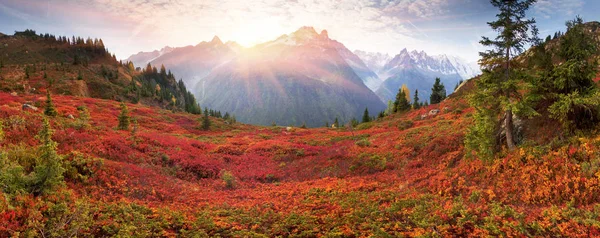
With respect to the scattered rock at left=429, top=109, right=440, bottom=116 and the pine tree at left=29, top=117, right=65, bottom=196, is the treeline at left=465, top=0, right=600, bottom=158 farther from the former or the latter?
the scattered rock at left=429, top=109, right=440, bottom=116

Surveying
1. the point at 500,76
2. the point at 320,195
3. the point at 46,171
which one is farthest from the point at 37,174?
the point at 500,76

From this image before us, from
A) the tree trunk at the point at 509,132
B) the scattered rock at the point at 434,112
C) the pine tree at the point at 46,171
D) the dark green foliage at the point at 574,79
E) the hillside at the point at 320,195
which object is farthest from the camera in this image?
the scattered rock at the point at 434,112

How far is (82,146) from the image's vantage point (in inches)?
689

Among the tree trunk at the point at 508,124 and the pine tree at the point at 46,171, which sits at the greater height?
the tree trunk at the point at 508,124

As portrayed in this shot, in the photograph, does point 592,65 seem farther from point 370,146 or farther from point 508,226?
point 370,146

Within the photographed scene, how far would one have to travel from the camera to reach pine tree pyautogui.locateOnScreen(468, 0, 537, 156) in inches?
574

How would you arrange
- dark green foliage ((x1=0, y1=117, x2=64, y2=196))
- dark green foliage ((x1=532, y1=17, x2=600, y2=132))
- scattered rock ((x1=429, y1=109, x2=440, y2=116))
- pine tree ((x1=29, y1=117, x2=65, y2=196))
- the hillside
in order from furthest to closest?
1. scattered rock ((x1=429, y1=109, x2=440, y2=116))
2. dark green foliage ((x1=532, y1=17, x2=600, y2=132))
3. pine tree ((x1=29, y1=117, x2=65, y2=196))
4. dark green foliage ((x1=0, y1=117, x2=64, y2=196))
5. the hillside

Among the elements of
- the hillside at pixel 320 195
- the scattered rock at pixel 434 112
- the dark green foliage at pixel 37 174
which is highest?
the scattered rock at pixel 434 112

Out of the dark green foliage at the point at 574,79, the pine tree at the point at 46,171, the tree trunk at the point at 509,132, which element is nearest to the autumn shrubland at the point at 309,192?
the pine tree at the point at 46,171

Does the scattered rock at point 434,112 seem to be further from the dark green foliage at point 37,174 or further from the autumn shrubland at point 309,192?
the dark green foliage at point 37,174

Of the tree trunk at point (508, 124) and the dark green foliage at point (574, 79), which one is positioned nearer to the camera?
the dark green foliage at point (574, 79)

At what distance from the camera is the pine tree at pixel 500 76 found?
14.6 m

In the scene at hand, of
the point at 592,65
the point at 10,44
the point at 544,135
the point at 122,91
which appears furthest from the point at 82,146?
the point at 10,44

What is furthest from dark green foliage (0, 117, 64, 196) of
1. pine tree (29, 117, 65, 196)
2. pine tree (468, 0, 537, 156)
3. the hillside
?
pine tree (468, 0, 537, 156)
